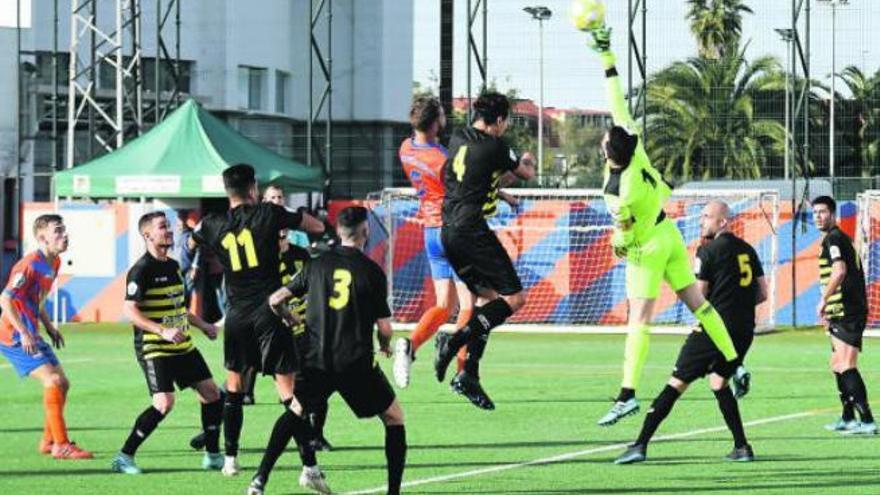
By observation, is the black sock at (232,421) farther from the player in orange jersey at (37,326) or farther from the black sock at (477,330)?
the black sock at (477,330)

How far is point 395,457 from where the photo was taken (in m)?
12.1

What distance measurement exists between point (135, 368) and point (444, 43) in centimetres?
1600

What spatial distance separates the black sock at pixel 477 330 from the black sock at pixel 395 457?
3.35m

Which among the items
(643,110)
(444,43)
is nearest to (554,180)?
(444,43)

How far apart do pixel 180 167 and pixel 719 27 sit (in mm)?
12629

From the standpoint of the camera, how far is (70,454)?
15375 mm

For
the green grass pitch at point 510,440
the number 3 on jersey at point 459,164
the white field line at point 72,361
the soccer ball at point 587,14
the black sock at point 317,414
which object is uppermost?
the soccer ball at point 587,14

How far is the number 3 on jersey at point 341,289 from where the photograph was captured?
11.9 meters

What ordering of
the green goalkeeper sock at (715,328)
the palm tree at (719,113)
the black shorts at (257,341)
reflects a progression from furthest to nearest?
1. the palm tree at (719,113)
2. the green goalkeeper sock at (715,328)
3. the black shorts at (257,341)

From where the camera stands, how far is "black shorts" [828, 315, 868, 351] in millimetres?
17188

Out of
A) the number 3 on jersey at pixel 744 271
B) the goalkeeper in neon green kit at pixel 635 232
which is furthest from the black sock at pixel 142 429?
the number 3 on jersey at pixel 744 271

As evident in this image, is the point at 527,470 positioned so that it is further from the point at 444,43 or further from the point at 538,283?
the point at 444,43

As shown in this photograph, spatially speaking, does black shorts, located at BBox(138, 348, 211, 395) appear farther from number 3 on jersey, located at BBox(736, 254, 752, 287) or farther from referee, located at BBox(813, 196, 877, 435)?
referee, located at BBox(813, 196, 877, 435)

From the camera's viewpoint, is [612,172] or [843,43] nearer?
[612,172]
